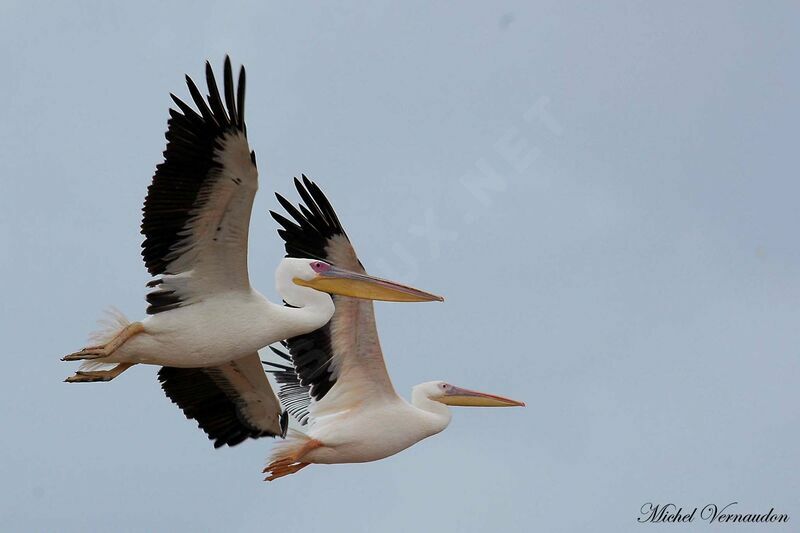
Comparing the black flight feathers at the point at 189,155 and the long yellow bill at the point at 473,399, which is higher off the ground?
the black flight feathers at the point at 189,155

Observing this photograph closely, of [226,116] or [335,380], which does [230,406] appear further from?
[226,116]

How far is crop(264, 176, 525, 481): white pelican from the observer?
18562 millimetres

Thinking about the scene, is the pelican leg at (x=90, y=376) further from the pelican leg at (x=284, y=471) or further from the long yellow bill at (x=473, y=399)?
the long yellow bill at (x=473, y=399)

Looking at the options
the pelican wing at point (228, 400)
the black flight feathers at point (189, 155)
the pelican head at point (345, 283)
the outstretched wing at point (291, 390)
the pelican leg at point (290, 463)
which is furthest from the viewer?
the outstretched wing at point (291, 390)

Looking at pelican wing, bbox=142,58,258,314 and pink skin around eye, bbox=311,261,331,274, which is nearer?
pelican wing, bbox=142,58,258,314

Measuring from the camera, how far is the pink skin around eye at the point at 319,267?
1756 cm

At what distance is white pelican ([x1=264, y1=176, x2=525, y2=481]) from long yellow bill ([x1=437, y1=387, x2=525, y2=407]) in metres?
1.11

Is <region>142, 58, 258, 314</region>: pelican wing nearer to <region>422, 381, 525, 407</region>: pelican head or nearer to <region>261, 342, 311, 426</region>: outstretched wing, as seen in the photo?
<region>261, 342, 311, 426</region>: outstretched wing

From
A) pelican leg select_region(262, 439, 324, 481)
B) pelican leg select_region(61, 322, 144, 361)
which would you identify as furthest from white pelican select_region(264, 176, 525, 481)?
pelican leg select_region(61, 322, 144, 361)

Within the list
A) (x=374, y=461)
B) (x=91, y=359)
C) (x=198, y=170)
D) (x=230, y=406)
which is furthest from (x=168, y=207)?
(x=374, y=461)

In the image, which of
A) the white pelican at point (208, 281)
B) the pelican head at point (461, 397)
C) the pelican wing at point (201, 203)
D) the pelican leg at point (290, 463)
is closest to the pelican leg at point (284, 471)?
the pelican leg at point (290, 463)

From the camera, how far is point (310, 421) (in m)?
18.9

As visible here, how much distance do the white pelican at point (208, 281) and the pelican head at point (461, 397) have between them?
7.83ft

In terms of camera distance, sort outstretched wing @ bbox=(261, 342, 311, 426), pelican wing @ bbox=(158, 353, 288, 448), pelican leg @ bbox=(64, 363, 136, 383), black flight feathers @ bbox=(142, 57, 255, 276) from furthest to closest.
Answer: outstretched wing @ bbox=(261, 342, 311, 426), pelican wing @ bbox=(158, 353, 288, 448), pelican leg @ bbox=(64, 363, 136, 383), black flight feathers @ bbox=(142, 57, 255, 276)
